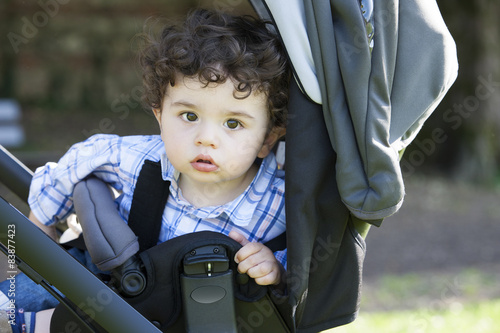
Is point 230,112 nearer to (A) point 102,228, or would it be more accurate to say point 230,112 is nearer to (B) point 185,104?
(B) point 185,104

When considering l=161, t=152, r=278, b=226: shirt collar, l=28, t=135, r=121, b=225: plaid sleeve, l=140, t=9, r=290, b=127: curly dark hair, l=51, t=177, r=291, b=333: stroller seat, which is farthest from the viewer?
l=28, t=135, r=121, b=225: plaid sleeve

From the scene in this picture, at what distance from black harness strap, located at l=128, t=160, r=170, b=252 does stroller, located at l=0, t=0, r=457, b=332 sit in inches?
6.3

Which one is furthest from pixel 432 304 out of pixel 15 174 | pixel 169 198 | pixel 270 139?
pixel 15 174

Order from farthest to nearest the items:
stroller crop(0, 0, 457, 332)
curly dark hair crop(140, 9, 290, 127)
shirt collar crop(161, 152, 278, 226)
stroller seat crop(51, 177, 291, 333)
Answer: shirt collar crop(161, 152, 278, 226), curly dark hair crop(140, 9, 290, 127), stroller seat crop(51, 177, 291, 333), stroller crop(0, 0, 457, 332)

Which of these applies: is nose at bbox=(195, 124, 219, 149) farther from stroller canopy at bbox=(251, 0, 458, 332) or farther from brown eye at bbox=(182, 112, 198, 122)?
stroller canopy at bbox=(251, 0, 458, 332)

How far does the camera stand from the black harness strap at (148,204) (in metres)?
2.00

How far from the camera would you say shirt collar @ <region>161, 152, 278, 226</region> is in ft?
6.51

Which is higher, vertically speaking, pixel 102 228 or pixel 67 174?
pixel 67 174

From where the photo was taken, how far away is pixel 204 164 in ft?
6.13

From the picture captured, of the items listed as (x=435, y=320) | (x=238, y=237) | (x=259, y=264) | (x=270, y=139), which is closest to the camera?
(x=259, y=264)

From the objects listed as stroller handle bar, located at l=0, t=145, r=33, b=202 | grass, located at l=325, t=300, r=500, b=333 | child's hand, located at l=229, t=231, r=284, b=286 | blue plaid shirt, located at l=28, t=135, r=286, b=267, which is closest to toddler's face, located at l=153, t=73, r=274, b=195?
blue plaid shirt, located at l=28, t=135, r=286, b=267

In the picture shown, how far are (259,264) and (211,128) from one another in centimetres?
40

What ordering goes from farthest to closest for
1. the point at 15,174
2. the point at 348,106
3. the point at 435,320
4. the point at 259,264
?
the point at 435,320 → the point at 15,174 → the point at 259,264 → the point at 348,106

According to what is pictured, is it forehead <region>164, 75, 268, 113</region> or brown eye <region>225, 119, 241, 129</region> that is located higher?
forehead <region>164, 75, 268, 113</region>
